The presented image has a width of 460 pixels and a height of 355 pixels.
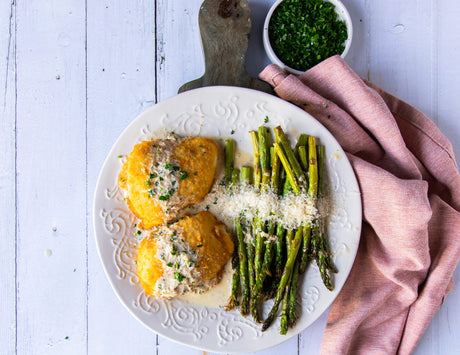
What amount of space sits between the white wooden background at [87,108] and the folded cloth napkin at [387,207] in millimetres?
399

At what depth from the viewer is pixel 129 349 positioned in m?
3.80

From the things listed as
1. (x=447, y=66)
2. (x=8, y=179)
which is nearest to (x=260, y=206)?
(x=447, y=66)

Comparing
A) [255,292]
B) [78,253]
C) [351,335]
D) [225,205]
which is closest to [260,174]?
[225,205]

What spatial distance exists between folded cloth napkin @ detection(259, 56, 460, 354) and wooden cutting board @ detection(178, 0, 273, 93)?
0.24 metres

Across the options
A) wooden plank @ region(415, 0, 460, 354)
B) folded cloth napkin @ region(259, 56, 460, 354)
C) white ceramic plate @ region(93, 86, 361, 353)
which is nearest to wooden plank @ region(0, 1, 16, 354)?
white ceramic plate @ region(93, 86, 361, 353)

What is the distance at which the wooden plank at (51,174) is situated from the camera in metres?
3.79

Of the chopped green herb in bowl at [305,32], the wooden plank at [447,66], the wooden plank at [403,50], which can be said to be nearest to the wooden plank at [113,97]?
the chopped green herb in bowl at [305,32]

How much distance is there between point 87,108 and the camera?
3.79 metres

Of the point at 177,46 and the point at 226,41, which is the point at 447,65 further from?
the point at 177,46

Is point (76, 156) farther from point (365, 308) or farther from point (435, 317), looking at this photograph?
point (435, 317)

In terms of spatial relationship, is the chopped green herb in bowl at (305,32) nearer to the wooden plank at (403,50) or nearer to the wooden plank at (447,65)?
the wooden plank at (403,50)

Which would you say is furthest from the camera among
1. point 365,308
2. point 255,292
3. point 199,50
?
point 199,50

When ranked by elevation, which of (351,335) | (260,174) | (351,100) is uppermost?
(351,100)

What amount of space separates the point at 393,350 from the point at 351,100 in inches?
94.6
